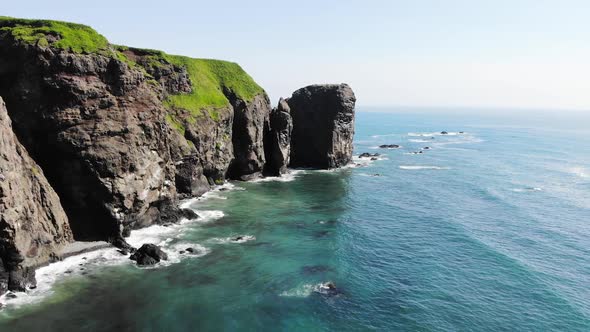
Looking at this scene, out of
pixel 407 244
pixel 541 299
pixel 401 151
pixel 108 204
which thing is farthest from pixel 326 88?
pixel 541 299

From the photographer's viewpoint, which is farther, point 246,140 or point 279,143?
point 279,143

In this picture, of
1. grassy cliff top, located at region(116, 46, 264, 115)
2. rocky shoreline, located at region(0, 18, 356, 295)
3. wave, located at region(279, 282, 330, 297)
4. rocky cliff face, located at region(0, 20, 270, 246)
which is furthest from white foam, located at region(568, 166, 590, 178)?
rocky cliff face, located at region(0, 20, 270, 246)

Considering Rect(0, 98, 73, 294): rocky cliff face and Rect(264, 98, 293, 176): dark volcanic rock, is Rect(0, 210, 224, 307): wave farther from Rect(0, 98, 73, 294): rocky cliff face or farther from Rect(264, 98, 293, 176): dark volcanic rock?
Rect(264, 98, 293, 176): dark volcanic rock

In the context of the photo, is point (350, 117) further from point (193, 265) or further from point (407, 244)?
point (193, 265)

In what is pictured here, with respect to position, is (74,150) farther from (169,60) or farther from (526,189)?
(526,189)

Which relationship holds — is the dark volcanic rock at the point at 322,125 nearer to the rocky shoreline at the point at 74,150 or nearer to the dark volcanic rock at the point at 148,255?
the rocky shoreline at the point at 74,150

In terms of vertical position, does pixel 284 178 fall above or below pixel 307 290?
above

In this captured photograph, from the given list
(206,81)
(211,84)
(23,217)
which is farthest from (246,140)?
(23,217)
